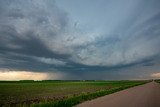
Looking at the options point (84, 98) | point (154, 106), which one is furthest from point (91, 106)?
point (84, 98)

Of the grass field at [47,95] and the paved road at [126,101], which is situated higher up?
the grass field at [47,95]

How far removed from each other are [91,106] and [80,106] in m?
0.90

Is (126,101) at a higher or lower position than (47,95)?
lower

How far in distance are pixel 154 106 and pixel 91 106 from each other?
4812 mm

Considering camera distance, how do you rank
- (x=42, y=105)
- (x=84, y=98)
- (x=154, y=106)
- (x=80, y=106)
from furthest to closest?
(x=84, y=98) < (x=80, y=106) < (x=154, y=106) < (x=42, y=105)

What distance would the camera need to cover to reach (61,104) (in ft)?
53.9

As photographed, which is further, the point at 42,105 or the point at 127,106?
the point at 127,106

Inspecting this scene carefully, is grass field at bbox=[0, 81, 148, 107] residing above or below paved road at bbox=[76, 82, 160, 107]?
above

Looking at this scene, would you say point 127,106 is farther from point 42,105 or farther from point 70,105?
point 42,105

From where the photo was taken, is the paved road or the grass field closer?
the paved road

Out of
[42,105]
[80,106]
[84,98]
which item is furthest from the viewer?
[84,98]

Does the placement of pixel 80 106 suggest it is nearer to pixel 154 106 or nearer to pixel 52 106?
pixel 52 106

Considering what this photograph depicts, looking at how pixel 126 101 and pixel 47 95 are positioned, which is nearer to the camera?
pixel 126 101

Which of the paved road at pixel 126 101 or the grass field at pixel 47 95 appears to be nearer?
the paved road at pixel 126 101
